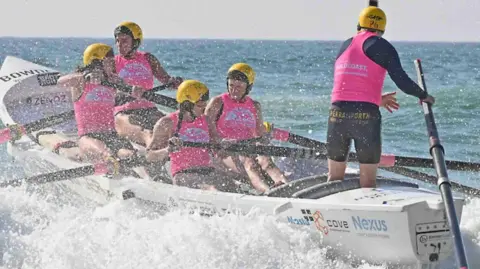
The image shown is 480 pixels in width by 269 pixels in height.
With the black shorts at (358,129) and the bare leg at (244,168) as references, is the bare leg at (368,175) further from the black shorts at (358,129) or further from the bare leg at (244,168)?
the bare leg at (244,168)

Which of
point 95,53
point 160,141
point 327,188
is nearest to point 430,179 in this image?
point 327,188

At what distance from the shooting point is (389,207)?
20.6 feet

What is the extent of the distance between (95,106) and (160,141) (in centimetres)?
168

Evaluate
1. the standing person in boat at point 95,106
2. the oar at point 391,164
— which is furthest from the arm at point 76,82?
the oar at point 391,164

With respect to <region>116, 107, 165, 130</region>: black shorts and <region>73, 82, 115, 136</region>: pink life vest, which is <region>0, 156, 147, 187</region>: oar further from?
<region>116, 107, 165, 130</region>: black shorts

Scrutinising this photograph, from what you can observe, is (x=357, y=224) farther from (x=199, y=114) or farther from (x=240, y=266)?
(x=199, y=114)

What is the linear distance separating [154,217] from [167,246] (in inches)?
45.7

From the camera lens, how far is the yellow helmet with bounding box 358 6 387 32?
6789mm

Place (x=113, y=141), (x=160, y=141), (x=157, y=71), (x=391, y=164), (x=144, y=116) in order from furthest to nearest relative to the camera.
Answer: (x=157, y=71), (x=144, y=116), (x=113, y=141), (x=160, y=141), (x=391, y=164)

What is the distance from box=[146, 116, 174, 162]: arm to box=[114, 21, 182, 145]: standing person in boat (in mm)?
1343

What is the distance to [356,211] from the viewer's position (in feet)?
21.3

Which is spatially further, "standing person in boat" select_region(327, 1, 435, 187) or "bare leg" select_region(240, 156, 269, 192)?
"bare leg" select_region(240, 156, 269, 192)

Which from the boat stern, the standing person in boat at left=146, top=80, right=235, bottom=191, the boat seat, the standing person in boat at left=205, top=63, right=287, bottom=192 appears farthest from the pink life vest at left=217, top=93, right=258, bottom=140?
the boat stern

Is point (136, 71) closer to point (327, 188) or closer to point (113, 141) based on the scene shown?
point (113, 141)
